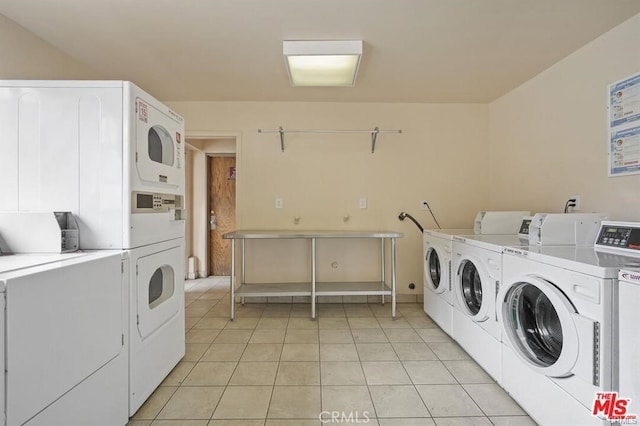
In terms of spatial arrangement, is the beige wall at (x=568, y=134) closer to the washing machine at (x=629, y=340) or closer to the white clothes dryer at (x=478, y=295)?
the white clothes dryer at (x=478, y=295)

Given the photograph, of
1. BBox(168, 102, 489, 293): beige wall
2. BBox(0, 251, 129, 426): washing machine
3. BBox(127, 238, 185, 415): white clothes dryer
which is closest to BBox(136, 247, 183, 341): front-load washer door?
BBox(127, 238, 185, 415): white clothes dryer

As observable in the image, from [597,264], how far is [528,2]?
153cm

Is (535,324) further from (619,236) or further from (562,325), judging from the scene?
(619,236)

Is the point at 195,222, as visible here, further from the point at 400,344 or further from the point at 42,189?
the point at 400,344

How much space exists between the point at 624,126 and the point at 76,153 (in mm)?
3190

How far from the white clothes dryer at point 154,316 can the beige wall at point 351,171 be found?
1423 mm

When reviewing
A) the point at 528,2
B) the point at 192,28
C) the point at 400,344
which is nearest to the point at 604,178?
the point at 528,2

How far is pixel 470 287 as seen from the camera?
221 centimetres

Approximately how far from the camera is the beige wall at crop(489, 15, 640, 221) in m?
1.96

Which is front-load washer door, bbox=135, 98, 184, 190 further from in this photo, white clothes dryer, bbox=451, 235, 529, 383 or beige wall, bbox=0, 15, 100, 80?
white clothes dryer, bbox=451, 235, 529, 383

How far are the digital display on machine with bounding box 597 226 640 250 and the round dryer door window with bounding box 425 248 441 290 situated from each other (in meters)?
1.21

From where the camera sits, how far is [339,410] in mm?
1605

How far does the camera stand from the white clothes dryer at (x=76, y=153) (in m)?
1.46

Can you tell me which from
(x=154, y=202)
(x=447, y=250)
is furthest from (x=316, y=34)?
(x=447, y=250)
